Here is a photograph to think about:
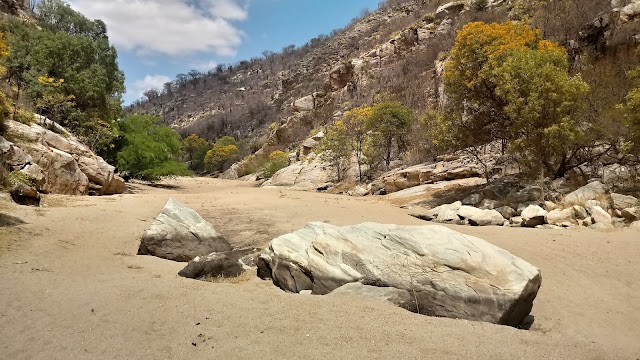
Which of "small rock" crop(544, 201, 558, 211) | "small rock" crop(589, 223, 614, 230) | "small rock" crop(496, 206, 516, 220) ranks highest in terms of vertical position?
"small rock" crop(544, 201, 558, 211)

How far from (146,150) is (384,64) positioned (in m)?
29.3

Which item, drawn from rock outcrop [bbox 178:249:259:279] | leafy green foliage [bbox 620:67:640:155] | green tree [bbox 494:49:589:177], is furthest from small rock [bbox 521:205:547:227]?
rock outcrop [bbox 178:249:259:279]

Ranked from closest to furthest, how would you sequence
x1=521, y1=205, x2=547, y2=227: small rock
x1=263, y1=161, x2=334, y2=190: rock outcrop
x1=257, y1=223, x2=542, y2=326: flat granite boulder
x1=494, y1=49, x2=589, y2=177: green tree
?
x1=257, y1=223, x2=542, y2=326: flat granite boulder < x1=521, y1=205, x2=547, y2=227: small rock < x1=494, y1=49, x2=589, y2=177: green tree < x1=263, y1=161, x2=334, y2=190: rock outcrop

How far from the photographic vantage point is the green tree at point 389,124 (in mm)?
27291

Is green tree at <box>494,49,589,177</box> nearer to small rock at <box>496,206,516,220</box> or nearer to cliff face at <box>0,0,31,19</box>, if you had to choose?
small rock at <box>496,206,516,220</box>

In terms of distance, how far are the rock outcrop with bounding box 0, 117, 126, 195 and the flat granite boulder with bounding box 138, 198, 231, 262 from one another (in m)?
5.65

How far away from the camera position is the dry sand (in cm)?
386

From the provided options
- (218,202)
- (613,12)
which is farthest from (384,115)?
(218,202)

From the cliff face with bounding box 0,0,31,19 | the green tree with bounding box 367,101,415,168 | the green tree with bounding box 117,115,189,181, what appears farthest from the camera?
the cliff face with bounding box 0,0,31,19

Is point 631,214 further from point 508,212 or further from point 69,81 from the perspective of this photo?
point 69,81

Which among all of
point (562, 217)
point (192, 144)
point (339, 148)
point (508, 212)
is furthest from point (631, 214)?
point (192, 144)

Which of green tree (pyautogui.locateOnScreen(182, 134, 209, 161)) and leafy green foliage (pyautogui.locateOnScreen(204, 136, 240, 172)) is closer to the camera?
leafy green foliage (pyautogui.locateOnScreen(204, 136, 240, 172))

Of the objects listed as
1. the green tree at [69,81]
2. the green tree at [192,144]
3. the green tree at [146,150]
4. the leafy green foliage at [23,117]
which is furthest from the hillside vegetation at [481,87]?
the leafy green foliage at [23,117]

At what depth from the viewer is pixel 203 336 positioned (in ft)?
13.4
